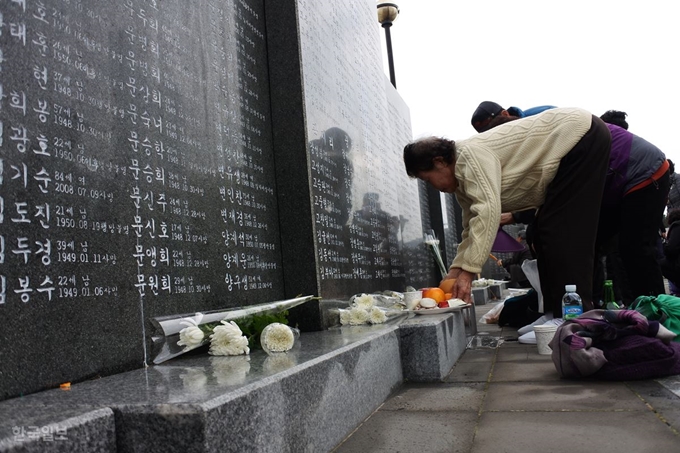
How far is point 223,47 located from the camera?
3146 mm

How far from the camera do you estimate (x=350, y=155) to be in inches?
183

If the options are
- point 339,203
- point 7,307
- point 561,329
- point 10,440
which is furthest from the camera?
point 339,203

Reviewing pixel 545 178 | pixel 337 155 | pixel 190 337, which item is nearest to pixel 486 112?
pixel 545 178

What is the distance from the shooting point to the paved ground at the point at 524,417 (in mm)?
1735

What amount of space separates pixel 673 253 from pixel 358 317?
4094 millimetres

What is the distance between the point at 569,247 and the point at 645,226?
582mm

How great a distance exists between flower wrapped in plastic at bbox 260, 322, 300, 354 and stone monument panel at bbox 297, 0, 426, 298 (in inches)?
44.8

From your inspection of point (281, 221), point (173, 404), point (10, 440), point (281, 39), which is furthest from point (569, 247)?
point (10, 440)

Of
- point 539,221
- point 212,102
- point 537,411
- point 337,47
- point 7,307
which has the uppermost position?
point 337,47

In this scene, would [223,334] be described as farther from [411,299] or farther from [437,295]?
[411,299]

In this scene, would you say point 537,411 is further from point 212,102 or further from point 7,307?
point 212,102

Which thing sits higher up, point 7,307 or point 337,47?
point 337,47

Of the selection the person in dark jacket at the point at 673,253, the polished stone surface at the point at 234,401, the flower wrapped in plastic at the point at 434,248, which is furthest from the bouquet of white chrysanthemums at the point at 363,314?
the flower wrapped in plastic at the point at 434,248

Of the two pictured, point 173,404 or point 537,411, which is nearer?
point 173,404
